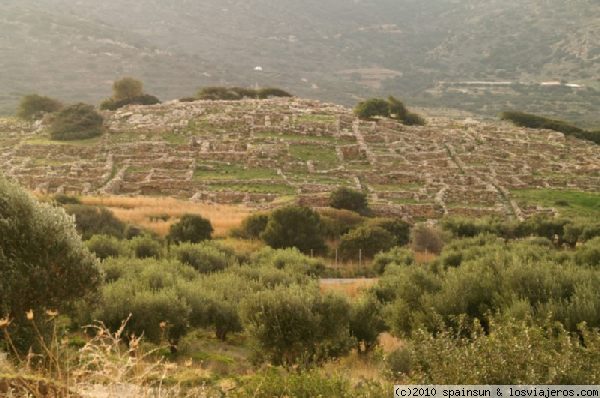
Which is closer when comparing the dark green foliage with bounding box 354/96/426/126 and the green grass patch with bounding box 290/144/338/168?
the green grass patch with bounding box 290/144/338/168

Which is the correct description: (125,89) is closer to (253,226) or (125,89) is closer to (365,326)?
(253,226)

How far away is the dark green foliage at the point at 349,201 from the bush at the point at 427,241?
19.1 feet

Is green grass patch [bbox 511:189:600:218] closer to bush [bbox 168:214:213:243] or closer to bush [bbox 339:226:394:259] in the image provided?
bush [bbox 339:226:394:259]

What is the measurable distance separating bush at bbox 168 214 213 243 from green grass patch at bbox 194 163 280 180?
49.4 ft

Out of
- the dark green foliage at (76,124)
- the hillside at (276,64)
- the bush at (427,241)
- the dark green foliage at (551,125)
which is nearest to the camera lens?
the bush at (427,241)

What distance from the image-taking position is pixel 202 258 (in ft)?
62.8

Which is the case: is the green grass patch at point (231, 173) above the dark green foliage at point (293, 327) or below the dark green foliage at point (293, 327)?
below

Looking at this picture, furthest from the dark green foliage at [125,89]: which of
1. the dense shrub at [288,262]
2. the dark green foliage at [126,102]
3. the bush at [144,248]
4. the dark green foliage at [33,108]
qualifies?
the dense shrub at [288,262]

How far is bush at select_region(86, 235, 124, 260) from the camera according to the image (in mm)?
18125

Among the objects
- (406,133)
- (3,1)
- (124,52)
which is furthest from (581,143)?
(3,1)

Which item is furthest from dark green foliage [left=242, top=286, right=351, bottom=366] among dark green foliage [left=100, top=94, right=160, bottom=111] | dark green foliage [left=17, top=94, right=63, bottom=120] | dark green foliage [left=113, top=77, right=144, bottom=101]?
dark green foliage [left=113, top=77, right=144, bottom=101]

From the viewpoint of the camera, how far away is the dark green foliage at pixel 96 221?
2427cm

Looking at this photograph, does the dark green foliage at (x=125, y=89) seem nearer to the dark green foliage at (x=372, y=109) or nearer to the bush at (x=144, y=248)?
the dark green foliage at (x=372, y=109)

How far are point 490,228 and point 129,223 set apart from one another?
17574mm
